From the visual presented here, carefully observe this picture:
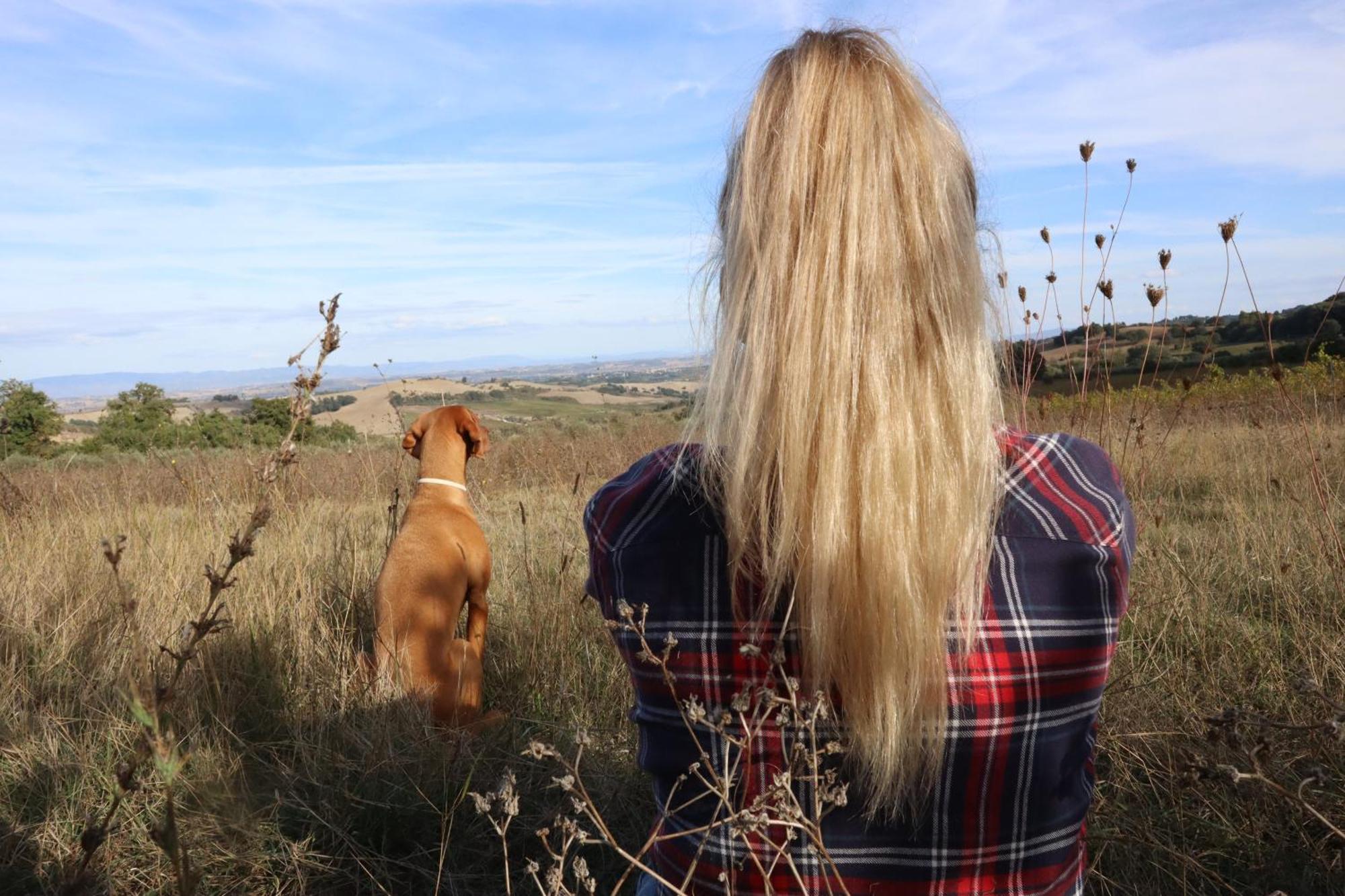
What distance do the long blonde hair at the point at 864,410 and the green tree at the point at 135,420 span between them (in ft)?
47.0

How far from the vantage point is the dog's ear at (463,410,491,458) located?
4480 mm

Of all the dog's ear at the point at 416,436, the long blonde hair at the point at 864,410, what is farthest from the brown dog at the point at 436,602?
the long blonde hair at the point at 864,410

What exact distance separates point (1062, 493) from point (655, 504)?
60cm

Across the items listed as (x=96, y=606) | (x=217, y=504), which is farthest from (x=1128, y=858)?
(x=217, y=504)

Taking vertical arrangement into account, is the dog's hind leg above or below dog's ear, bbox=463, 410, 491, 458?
below

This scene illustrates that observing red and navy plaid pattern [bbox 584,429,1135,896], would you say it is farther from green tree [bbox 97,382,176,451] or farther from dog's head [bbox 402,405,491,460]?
green tree [bbox 97,382,176,451]

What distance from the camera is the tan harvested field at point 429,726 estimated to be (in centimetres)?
231

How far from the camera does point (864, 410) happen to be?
4.00 ft

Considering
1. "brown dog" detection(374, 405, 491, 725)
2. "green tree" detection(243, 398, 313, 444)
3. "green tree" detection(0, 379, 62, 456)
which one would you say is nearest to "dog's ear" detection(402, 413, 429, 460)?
"brown dog" detection(374, 405, 491, 725)

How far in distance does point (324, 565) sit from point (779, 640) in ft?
12.2

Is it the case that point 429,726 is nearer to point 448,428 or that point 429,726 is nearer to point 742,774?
point 448,428

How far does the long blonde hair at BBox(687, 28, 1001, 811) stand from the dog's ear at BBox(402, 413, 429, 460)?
10.9ft

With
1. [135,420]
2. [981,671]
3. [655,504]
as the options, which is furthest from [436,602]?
[135,420]

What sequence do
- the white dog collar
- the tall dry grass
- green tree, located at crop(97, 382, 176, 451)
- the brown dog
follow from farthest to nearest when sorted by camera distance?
green tree, located at crop(97, 382, 176, 451), the white dog collar, the brown dog, the tall dry grass
